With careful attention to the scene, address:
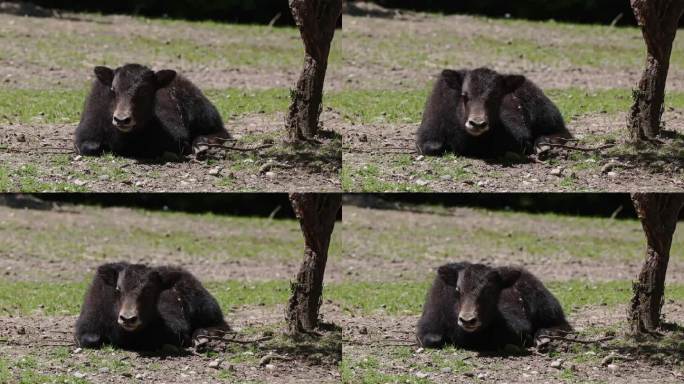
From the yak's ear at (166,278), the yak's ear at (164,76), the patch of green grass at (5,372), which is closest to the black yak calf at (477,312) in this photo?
the yak's ear at (166,278)

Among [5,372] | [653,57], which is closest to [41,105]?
[5,372]

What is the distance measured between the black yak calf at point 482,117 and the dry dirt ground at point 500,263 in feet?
5.08

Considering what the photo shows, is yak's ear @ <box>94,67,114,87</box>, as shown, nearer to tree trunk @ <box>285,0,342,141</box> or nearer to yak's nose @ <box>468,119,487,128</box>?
tree trunk @ <box>285,0,342,141</box>

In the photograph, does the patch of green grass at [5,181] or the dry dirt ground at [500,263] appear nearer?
the patch of green grass at [5,181]

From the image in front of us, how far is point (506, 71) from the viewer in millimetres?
11203

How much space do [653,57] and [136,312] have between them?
4627mm

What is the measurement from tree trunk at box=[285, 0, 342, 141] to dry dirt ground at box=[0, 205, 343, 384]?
1.32m

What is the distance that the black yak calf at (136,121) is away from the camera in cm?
992

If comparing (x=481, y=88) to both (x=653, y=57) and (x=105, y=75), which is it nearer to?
(x=653, y=57)

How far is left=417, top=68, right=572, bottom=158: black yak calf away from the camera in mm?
10016

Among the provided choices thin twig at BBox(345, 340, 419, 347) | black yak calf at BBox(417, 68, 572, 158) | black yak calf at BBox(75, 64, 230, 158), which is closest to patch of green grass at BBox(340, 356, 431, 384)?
thin twig at BBox(345, 340, 419, 347)

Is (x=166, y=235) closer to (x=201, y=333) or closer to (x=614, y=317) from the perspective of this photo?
(x=201, y=333)

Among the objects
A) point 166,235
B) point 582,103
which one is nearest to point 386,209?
point 166,235

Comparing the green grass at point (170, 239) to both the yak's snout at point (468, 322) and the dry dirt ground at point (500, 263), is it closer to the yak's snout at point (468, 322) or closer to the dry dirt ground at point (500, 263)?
the dry dirt ground at point (500, 263)
